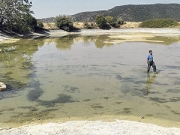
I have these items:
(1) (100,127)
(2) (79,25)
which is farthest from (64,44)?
(2) (79,25)

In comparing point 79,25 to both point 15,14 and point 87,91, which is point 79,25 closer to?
point 15,14

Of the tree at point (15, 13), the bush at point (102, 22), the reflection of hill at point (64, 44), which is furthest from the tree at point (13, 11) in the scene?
the bush at point (102, 22)

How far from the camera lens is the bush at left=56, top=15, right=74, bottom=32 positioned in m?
94.6

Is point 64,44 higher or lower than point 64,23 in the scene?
lower

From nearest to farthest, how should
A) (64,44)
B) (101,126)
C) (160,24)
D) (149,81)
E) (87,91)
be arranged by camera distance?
(101,126) < (87,91) < (149,81) < (64,44) < (160,24)

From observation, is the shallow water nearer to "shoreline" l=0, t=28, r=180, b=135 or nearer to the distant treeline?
"shoreline" l=0, t=28, r=180, b=135

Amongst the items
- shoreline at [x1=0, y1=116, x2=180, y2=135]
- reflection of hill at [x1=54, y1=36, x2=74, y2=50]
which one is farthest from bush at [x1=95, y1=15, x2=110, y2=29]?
shoreline at [x1=0, y1=116, x2=180, y2=135]

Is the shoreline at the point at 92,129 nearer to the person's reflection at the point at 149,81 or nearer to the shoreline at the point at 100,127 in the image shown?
the shoreline at the point at 100,127

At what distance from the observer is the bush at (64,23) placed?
9456 centimetres

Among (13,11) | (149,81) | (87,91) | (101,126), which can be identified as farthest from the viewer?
(13,11)

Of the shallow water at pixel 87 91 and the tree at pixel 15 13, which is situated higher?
the tree at pixel 15 13

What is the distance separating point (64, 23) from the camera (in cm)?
9438

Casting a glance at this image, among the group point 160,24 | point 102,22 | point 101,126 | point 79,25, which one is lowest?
point 101,126

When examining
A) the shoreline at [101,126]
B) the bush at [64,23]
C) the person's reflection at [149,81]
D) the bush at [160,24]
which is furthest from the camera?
the bush at [160,24]
